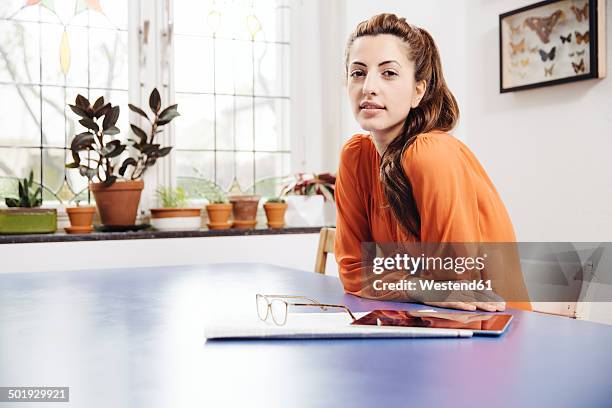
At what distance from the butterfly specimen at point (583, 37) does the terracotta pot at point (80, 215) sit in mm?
2134

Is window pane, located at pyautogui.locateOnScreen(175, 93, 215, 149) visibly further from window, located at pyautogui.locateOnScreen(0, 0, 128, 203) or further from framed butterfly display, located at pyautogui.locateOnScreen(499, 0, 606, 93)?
framed butterfly display, located at pyautogui.locateOnScreen(499, 0, 606, 93)

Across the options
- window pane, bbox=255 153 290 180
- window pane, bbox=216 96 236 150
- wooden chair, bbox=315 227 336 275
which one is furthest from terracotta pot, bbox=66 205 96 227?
wooden chair, bbox=315 227 336 275

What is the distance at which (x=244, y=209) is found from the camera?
3.44m

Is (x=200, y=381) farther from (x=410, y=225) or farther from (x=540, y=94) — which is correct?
(x=540, y=94)

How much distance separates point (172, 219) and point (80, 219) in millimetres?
407

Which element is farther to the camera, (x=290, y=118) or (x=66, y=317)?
(x=290, y=118)

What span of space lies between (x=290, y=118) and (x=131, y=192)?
1095mm

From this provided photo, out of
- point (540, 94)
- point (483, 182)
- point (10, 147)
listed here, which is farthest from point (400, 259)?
point (10, 147)

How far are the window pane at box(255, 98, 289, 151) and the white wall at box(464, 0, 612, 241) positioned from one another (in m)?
1.10

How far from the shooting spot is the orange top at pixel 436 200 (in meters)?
1.31

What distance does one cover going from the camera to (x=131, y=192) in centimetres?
312

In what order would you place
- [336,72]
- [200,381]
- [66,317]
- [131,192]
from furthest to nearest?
[336,72]
[131,192]
[66,317]
[200,381]

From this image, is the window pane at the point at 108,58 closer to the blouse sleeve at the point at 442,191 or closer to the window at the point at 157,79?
the window at the point at 157,79

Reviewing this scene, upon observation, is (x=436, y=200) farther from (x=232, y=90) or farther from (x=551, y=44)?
(x=232, y=90)
